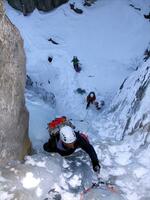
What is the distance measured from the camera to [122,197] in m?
7.42

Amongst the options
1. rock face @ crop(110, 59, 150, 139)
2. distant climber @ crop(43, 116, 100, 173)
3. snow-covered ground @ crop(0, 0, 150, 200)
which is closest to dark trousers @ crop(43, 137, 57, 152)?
distant climber @ crop(43, 116, 100, 173)

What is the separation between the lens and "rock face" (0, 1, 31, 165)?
295 inches

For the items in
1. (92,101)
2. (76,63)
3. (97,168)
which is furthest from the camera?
(76,63)

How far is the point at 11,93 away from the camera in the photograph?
7.82 m

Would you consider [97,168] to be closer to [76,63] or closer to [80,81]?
[80,81]

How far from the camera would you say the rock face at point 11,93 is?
24.6ft

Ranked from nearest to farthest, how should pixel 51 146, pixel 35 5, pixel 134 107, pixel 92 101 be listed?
pixel 51 146 → pixel 134 107 → pixel 92 101 → pixel 35 5

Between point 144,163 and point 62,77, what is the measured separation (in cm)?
1019

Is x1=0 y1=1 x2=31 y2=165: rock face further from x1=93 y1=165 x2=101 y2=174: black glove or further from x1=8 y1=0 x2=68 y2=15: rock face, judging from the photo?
x1=8 y1=0 x2=68 y2=15: rock face

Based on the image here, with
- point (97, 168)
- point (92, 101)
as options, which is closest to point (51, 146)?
point (97, 168)

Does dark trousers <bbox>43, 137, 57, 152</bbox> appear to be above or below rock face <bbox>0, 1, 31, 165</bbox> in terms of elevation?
below

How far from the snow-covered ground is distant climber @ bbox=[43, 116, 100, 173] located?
207 millimetres

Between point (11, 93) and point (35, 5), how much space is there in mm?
16687

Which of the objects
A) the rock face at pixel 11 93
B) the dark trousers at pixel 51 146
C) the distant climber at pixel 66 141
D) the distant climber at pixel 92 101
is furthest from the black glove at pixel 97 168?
the distant climber at pixel 92 101
